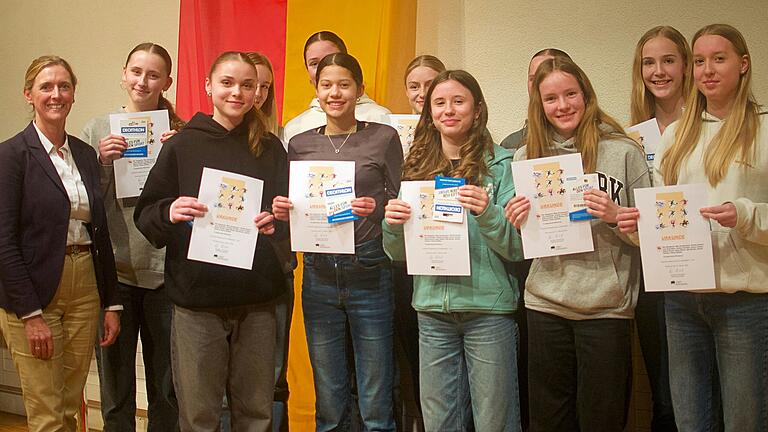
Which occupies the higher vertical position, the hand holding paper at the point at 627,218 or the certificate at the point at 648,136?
the certificate at the point at 648,136

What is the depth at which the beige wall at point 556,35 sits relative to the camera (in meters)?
3.63

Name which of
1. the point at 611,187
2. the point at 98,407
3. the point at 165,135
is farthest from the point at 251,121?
the point at 98,407

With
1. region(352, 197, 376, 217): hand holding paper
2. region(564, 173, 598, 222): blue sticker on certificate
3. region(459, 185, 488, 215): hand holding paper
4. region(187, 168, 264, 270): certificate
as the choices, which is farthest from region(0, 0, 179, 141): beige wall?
region(564, 173, 598, 222): blue sticker on certificate

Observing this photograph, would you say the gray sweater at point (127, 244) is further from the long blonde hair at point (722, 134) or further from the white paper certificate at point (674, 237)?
the long blonde hair at point (722, 134)

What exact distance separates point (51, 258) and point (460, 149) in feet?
5.71

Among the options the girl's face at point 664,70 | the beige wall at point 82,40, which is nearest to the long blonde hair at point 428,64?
the girl's face at point 664,70

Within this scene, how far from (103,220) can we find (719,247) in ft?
8.26

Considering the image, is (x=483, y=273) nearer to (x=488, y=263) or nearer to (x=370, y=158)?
(x=488, y=263)

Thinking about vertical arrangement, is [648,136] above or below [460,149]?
above

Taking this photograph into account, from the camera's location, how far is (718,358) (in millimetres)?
2598

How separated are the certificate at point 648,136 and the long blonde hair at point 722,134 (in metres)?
0.42

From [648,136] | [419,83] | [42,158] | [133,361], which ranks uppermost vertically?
[419,83]

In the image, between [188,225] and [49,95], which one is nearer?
[188,225]

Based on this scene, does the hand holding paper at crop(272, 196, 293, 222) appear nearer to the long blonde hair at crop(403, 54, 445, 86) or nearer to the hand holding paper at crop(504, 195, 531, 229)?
the hand holding paper at crop(504, 195, 531, 229)
